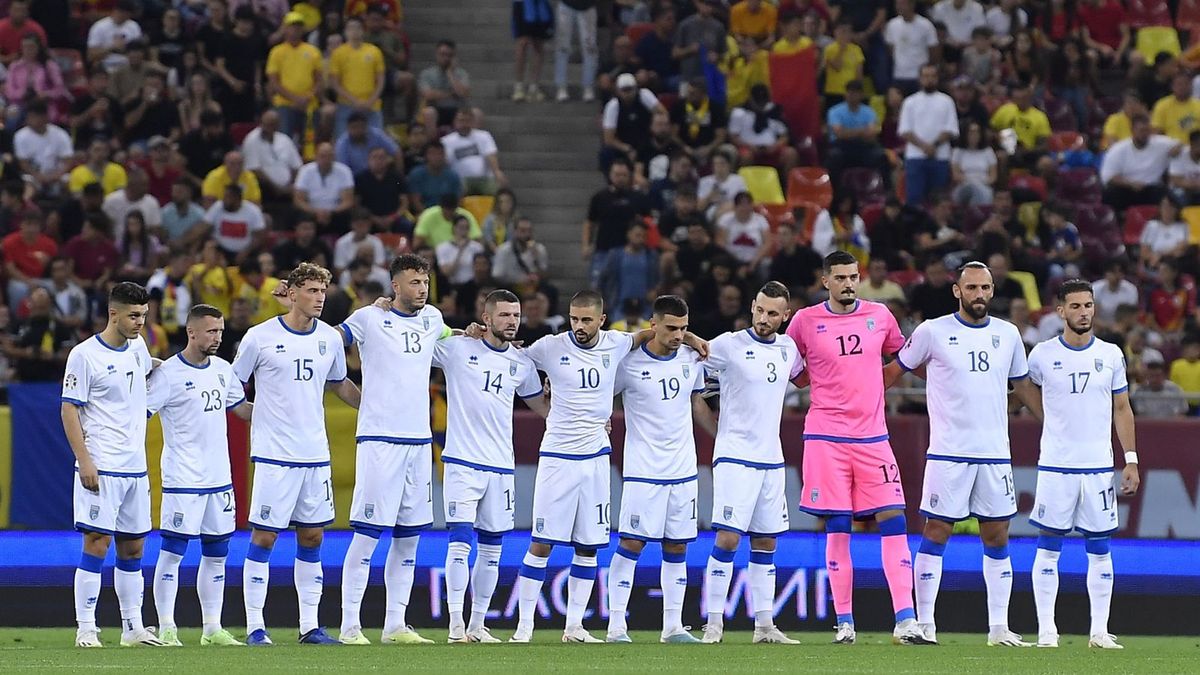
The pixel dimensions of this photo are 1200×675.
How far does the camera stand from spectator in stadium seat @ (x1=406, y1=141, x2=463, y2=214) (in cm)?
2339

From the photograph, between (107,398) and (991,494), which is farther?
(991,494)

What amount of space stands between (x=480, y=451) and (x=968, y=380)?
336 centimetres

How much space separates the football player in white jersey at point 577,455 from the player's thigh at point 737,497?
0.79 metres

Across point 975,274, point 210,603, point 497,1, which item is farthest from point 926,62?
point 210,603

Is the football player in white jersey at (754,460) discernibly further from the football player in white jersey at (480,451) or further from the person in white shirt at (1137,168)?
the person in white shirt at (1137,168)

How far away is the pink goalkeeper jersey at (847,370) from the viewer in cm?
1415

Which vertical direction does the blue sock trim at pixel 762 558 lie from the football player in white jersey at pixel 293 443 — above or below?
below

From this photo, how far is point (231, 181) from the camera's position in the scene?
2320 cm

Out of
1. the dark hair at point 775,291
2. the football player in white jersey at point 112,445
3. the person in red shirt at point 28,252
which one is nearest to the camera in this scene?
the football player in white jersey at point 112,445

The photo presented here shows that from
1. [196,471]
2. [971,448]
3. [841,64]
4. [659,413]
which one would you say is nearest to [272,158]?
[841,64]

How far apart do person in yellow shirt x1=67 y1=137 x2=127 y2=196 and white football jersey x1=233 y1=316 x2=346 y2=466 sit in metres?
9.88

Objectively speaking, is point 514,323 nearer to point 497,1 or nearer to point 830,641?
point 830,641

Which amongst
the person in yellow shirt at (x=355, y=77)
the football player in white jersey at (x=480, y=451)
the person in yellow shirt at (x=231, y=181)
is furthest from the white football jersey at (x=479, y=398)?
the person in yellow shirt at (x=355, y=77)

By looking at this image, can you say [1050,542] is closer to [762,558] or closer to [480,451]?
[762,558]
